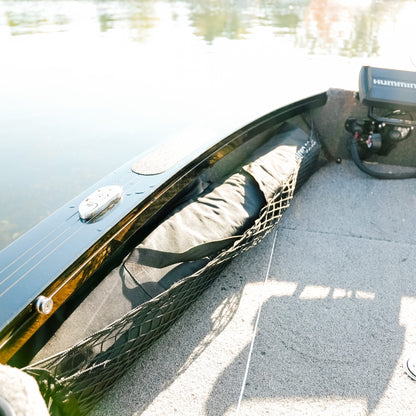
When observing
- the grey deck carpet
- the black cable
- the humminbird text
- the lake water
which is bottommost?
the lake water

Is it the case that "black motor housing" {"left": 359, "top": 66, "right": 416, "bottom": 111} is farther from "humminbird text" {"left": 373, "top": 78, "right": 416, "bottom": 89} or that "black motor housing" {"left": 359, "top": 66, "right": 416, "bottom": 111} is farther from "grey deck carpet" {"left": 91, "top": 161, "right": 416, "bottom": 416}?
"grey deck carpet" {"left": 91, "top": 161, "right": 416, "bottom": 416}

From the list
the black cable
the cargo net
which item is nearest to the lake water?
the black cable

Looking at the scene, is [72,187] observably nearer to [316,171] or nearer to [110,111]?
[110,111]

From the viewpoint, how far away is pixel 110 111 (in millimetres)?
5867

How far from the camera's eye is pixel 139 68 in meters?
7.96

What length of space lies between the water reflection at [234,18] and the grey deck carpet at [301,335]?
31.1 ft

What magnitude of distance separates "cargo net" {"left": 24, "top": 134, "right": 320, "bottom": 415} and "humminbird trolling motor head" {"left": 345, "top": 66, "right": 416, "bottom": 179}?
1028 mm

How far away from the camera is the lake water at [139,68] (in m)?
4.48

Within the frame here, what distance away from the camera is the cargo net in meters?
0.83

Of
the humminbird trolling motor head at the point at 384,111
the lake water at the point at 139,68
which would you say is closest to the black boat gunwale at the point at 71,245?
the lake water at the point at 139,68

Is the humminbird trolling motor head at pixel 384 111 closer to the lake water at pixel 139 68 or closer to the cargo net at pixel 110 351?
the lake water at pixel 139 68

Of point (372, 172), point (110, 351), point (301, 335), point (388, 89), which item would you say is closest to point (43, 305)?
point (110, 351)

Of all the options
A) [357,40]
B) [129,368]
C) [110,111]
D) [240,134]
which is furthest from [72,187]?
[357,40]

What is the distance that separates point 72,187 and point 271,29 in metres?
10.1
